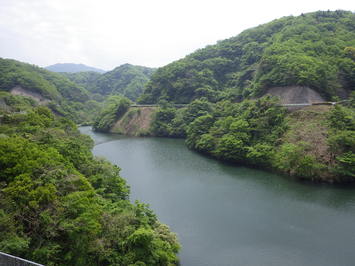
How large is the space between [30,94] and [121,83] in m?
70.7

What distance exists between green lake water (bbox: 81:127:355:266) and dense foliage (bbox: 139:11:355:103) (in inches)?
818

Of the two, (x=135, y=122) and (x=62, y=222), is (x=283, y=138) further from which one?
(x=135, y=122)

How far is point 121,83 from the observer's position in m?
146

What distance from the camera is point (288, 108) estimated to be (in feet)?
131

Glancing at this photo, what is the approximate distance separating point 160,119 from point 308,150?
40.1 m

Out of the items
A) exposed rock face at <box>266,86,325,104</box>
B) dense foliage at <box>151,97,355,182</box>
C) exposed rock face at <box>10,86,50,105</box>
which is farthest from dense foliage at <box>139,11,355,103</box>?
exposed rock face at <box>10,86,50,105</box>

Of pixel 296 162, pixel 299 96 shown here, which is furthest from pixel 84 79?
pixel 296 162

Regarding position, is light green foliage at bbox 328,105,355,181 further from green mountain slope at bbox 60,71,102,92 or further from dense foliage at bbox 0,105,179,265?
green mountain slope at bbox 60,71,102,92

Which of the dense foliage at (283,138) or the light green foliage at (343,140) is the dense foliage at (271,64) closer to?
the dense foliage at (283,138)

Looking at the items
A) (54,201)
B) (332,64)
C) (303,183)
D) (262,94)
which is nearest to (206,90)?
(262,94)

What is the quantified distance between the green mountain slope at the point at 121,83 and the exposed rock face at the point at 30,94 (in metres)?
50.7

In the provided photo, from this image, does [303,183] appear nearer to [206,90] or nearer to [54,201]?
[54,201]

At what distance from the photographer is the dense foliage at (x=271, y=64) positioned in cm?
4384

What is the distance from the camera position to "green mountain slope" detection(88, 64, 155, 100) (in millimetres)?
132625
